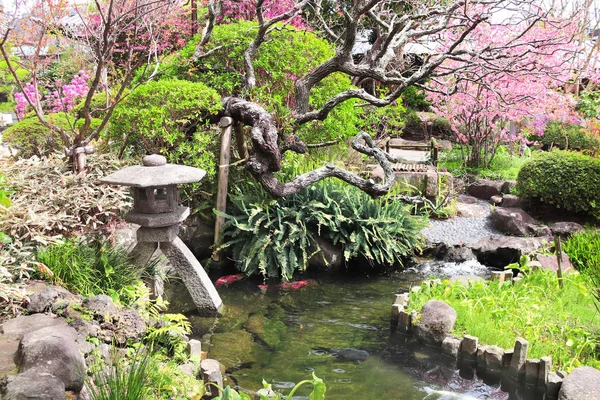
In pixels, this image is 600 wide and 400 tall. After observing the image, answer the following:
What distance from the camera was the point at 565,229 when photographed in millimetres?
9734

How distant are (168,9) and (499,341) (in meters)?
7.53

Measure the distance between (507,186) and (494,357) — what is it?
7390 millimetres

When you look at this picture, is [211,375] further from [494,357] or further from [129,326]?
[494,357]

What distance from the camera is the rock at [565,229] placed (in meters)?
9.66

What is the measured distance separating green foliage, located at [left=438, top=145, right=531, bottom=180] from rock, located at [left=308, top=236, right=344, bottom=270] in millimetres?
5996

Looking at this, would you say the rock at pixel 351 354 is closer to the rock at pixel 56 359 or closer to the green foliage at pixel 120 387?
the green foliage at pixel 120 387

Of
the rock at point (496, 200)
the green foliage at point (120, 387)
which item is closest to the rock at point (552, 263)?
the rock at point (496, 200)

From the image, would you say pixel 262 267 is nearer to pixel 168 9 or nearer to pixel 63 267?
pixel 63 267

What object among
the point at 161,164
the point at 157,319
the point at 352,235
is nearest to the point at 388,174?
the point at 352,235

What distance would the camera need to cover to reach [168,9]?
9.54 metres

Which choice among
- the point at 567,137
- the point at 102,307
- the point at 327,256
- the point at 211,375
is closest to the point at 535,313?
the point at 327,256

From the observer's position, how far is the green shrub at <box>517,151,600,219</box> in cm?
1021

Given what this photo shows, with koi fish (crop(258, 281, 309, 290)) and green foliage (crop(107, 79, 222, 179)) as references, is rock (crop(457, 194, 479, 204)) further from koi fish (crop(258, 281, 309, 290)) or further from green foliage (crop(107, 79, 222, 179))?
green foliage (crop(107, 79, 222, 179))

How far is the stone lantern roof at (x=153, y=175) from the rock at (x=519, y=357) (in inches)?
142
